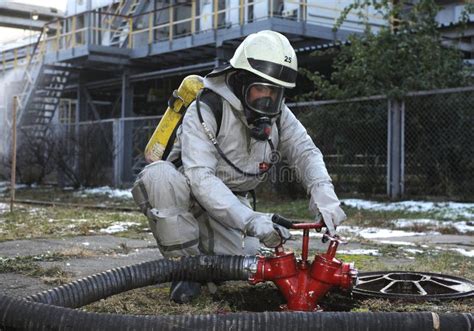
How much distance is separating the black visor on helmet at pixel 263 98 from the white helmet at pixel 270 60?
0.18 ft

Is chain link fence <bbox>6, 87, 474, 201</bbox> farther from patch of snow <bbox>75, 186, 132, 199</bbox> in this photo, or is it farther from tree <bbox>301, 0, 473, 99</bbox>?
patch of snow <bbox>75, 186, 132, 199</bbox>

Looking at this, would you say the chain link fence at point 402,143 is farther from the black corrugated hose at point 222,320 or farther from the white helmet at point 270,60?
the black corrugated hose at point 222,320

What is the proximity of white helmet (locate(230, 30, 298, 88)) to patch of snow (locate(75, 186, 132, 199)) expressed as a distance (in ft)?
34.7

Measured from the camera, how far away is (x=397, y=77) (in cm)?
1186

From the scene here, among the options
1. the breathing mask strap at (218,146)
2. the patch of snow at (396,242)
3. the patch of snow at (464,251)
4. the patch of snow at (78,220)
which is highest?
the breathing mask strap at (218,146)

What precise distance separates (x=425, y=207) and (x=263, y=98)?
7.16 meters

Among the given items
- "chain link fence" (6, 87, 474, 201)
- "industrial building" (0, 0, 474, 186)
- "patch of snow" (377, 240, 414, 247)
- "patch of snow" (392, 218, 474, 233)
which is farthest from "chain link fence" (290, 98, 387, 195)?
"patch of snow" (377, 240, 414, 247)

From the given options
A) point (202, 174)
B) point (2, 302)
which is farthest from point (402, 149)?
point (2, 302)

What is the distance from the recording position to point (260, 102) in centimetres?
339

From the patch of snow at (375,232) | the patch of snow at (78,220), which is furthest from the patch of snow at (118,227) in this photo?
the patch of snow at (375,232)

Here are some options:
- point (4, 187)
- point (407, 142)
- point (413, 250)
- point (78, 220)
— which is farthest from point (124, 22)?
point (413, 250)

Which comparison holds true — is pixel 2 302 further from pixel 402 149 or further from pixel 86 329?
pixel 402 149

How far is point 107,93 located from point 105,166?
9167 mm

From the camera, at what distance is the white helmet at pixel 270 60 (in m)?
3.35
